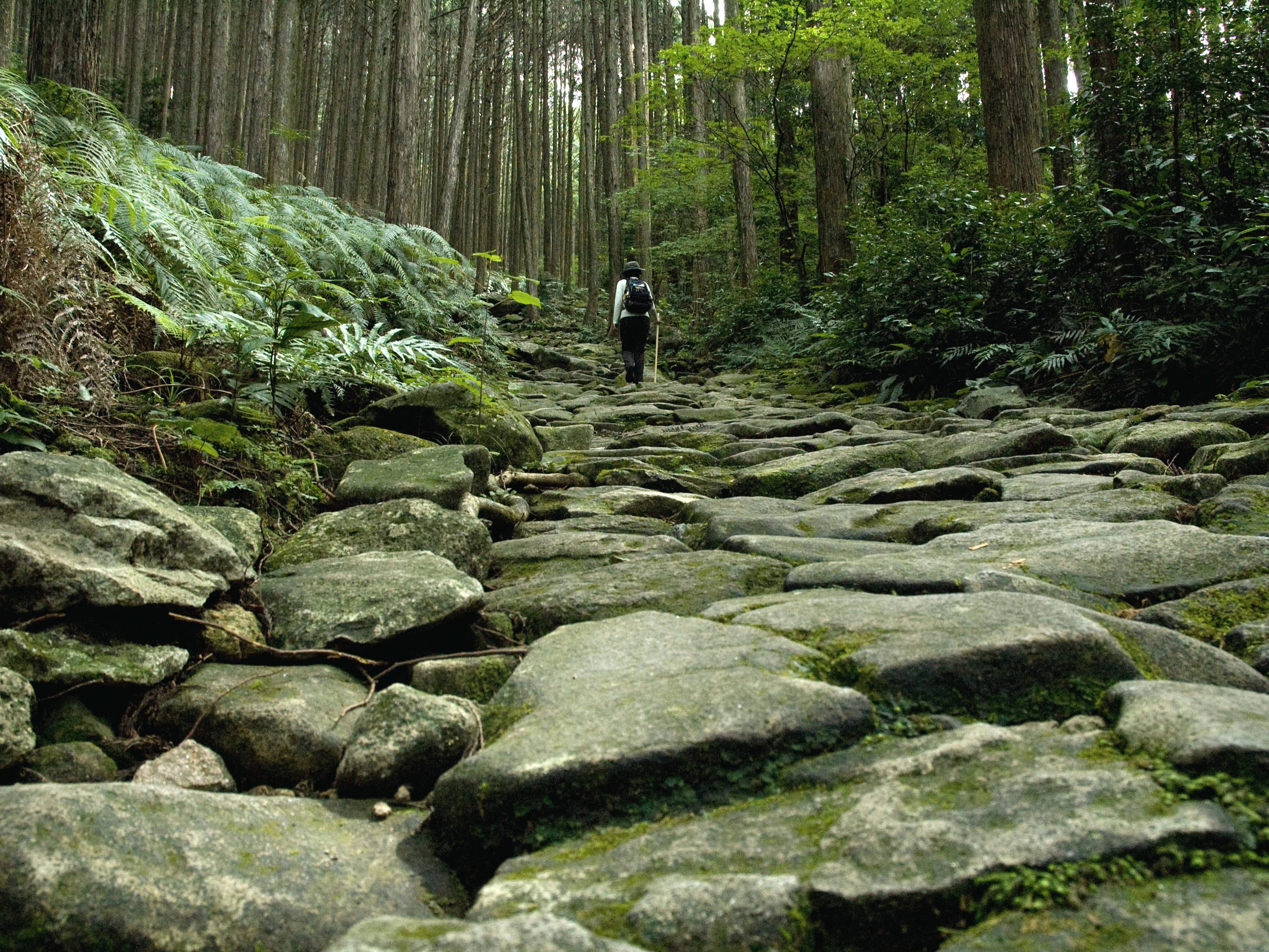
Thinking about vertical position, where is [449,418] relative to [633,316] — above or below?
below

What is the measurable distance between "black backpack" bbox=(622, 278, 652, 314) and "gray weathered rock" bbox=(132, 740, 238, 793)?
10.3m

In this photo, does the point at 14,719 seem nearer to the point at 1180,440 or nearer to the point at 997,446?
the point at 997,446

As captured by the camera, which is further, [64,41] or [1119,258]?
[1119,258]

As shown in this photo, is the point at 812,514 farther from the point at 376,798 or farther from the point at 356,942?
the point at 356,942

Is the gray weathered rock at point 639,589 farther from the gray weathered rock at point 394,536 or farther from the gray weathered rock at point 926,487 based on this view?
the gray weathered rock at point 926,487

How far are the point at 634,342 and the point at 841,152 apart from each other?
5410 millimetres

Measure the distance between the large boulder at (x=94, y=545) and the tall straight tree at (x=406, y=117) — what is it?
1120cm

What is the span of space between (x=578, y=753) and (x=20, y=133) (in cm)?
383

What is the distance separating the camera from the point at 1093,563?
2691mm

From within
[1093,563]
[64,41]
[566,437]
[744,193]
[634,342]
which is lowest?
[1093,563]

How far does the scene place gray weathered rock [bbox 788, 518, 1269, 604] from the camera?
8.32 ft

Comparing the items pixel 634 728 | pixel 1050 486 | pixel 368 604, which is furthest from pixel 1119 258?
pixel 634 728

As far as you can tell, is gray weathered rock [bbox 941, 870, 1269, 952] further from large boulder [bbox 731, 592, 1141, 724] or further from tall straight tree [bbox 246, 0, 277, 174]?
tall straight tree [bbox 246, 0, 277, 174]

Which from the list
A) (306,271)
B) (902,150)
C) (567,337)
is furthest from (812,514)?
(567,337)
